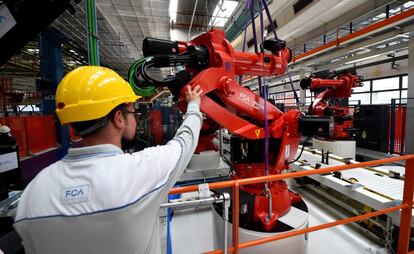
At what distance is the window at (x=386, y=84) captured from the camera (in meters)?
10.3

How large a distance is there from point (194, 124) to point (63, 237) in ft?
2.49

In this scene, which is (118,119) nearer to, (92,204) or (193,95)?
(92,204)

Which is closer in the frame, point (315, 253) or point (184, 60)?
point (184, 60)

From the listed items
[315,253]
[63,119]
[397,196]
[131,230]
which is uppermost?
[63,119]

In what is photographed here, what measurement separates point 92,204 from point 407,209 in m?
3.02

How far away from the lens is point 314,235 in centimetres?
310

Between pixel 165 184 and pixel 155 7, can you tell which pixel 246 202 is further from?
pixel 155 7

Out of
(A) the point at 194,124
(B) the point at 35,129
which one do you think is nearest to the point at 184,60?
(A) the point at 194,124

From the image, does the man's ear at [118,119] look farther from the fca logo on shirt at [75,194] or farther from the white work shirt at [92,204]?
the fca logo on shirt at [75,194]

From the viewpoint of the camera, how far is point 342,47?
605 cm

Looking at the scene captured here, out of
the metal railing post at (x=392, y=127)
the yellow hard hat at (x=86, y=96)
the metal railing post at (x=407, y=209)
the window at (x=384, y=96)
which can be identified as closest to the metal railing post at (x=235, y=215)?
the yellow hard hat at (x=86, y=96)

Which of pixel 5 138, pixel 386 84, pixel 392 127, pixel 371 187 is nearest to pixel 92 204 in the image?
pixel 371 187

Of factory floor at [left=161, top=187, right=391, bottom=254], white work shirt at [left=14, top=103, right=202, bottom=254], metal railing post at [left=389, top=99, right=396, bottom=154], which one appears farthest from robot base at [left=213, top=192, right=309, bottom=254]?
metal railing post at [left=389, top=99, right=396, bottom=154]

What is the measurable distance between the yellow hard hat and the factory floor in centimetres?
199
